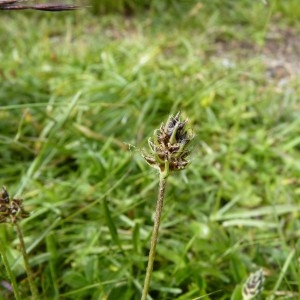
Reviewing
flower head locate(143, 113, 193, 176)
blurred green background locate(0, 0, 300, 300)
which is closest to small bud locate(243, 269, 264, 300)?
blurred green background locate(0, 0, 300, 300)

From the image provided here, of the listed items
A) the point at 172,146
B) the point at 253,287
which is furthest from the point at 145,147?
the point at 172,146

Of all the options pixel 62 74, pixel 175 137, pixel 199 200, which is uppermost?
pixel 175 137

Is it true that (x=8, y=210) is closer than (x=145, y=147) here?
Yes

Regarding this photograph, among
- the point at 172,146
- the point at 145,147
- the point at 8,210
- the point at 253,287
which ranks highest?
the point at 172,146

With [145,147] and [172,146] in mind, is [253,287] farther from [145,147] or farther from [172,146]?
[145,147]

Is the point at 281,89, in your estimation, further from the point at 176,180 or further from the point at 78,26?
the point at 78,26

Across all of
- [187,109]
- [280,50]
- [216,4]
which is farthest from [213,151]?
[216,4]

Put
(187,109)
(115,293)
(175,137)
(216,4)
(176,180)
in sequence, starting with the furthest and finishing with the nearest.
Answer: (216,4) → (187,109) → (176,180) → (115,293) → (175,137)

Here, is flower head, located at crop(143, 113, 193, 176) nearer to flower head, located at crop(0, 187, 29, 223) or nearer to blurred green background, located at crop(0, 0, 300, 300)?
blurred green background, located at crop(0, 0, 300, 300)
